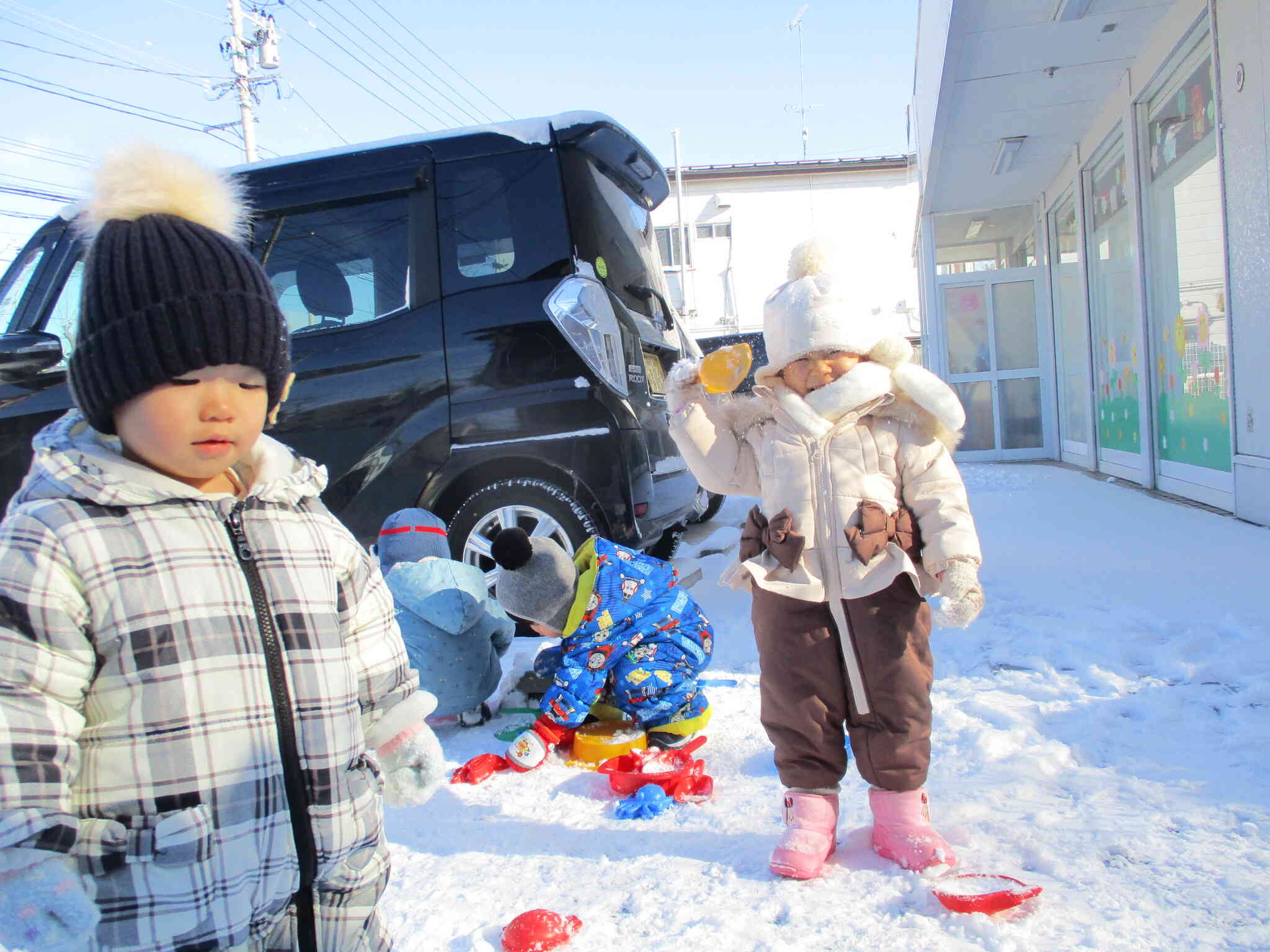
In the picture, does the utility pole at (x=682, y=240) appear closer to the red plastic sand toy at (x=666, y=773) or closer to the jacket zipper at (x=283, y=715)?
the red plastic sand toy at (x=666, y=773)

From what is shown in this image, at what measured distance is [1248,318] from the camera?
16.3ft

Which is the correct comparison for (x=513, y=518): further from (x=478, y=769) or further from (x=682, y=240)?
(x=682, y=240)

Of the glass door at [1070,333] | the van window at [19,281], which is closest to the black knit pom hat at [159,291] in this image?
the van window at [19,281]

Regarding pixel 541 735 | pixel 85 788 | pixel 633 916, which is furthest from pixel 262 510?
pixel 541 735

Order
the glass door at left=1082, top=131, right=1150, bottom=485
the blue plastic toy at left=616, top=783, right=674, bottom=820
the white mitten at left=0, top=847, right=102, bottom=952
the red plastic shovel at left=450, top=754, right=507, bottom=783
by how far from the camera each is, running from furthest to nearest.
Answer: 1. the glass door at left=1082, top=131, right=1150, bottom=485
2. the red plastic shovel at left=450, top=754, right=507, bottom=783
3. the blue plastic toy at left=616, top=783, right=674, bottom=820
4. the white mitten at left=0, top=847, right=102, bottom=952

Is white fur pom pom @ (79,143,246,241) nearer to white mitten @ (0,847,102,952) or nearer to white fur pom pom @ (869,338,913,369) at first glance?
white mitten @ (0,847,102,952)

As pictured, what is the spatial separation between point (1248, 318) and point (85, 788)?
233 inches

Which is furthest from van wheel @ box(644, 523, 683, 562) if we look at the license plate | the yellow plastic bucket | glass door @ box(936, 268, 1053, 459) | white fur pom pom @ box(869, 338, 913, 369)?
glass door @ box(936, 268, 1053, 459)

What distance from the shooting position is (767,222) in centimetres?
2473

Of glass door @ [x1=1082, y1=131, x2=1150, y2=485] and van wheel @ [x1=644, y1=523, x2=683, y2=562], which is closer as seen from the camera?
van wheel @ [x1=644, y1=523, x2=683, y2=562]

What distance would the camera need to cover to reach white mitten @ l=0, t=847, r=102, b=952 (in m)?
0.89

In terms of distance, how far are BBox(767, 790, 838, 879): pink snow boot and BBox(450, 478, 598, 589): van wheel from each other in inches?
76.8

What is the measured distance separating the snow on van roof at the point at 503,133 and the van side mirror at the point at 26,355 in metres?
1.12

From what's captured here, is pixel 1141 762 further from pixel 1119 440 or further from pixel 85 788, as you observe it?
pixel 1119 440
